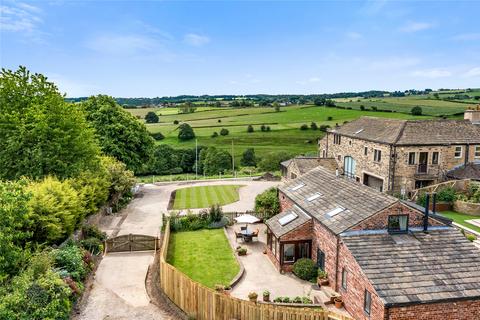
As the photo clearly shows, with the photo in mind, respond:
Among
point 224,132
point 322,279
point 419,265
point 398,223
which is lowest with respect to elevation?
point 322,279

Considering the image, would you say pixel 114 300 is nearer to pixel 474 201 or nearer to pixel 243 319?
pixel 243 319

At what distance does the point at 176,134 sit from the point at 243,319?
8662 centimetres

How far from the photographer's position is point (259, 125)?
105375mm

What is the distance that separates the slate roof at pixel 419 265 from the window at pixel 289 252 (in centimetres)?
475

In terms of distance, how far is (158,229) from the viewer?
3191cm

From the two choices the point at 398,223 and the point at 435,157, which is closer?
the point at 398,223

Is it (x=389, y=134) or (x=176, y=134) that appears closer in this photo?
(x=389, y=134)

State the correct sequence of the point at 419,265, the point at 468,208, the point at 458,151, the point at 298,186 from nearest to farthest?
the point at 419,265 → the point at 298,186 → the point at 468,208 → the point at 458,151

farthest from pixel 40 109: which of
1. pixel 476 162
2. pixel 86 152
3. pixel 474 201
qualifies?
pixel 476 162

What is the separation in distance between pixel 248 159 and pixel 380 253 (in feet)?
215

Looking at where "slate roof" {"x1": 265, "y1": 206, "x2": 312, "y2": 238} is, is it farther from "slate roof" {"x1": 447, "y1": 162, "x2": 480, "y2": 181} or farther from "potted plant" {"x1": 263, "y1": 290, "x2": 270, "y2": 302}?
"slate roof" {"x1": 447, "y1": 162, "x2": 480, "y2": 181}

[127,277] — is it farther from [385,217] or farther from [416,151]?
[416,151]

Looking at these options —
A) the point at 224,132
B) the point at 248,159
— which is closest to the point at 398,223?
the point at 248,159

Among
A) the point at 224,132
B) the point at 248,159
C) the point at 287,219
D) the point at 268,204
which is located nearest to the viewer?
the point at 287,219
